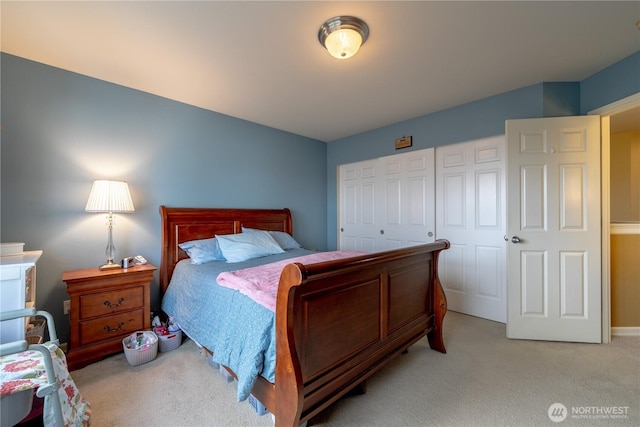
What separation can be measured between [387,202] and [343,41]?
242 centimetres

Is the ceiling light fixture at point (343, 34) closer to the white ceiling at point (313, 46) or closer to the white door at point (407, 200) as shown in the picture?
the white ceiling at point (313, 46)

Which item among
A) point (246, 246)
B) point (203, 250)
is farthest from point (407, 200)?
point (203, 250)

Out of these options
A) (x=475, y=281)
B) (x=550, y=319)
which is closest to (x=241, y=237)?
(x=475, y=281)

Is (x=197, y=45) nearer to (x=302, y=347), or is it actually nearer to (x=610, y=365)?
(x=302, y=347)

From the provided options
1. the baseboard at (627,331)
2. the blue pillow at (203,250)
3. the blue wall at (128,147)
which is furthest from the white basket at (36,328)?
the baseboard at (627,331)

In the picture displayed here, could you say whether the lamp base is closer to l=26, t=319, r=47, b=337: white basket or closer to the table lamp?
the table lamp

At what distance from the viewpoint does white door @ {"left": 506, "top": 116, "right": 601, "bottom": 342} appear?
2305 mm

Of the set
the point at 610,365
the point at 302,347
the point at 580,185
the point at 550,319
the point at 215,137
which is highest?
the point at 215,137

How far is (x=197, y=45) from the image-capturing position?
1.91m

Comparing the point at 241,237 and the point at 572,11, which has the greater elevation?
the point at 572,11

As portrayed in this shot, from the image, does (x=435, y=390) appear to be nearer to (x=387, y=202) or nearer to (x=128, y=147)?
(x=387, y=202)

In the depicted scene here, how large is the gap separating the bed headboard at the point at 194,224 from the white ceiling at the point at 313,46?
4.15 feet

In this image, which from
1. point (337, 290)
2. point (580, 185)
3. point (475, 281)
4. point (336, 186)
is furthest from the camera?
point (336, 186)

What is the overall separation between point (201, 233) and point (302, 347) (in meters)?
2.16
